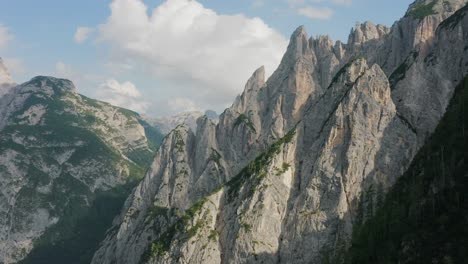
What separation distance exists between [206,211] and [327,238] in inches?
2039

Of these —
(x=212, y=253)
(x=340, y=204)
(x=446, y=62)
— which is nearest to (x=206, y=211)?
(x=212, y=253)

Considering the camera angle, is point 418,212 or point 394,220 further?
Result: point 394,220

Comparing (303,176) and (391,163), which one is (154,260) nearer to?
(303,176)

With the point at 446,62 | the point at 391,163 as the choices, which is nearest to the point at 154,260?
the point at 391,163

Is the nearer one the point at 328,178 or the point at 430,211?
the point at 430,211

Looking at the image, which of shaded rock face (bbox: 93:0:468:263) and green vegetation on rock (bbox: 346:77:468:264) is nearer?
green vegetation on rock (bbox: 346:77:468:264)

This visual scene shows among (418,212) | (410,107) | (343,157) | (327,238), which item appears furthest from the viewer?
(410,107)

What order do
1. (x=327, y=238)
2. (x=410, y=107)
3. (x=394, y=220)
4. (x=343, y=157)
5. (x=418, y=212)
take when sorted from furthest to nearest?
(x=410, y=107) → (x=343, y=157) → (x=327, y=238) → (x=394, y=220) → (x=418, y=212)

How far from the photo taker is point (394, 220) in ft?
417

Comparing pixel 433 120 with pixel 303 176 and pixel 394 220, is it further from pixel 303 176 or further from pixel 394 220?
pixel 394 220

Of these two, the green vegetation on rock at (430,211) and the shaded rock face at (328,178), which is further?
the shaded rock face at (328,178)

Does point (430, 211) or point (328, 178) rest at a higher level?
point (328, 178)

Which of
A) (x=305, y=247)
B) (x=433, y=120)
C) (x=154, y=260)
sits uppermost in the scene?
(x=433, y=120)

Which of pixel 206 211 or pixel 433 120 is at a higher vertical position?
pixel 433 120
